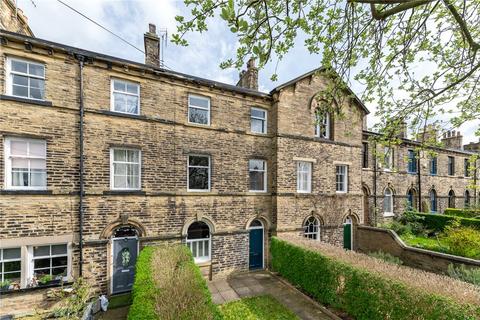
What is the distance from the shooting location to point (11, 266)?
289 inches

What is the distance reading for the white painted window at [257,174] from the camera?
38.6 ft

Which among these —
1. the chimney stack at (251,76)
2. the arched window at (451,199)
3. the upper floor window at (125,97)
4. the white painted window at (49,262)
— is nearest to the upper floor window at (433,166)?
the arched window at (451,199)

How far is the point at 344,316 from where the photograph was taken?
7.25m

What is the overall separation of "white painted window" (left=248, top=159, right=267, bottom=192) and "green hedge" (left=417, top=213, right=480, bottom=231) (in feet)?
49.2

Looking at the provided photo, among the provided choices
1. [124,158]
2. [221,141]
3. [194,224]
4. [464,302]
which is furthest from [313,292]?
[124,158]

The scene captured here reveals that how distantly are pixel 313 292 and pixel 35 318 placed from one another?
31.3 feet

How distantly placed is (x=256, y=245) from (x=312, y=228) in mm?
3675

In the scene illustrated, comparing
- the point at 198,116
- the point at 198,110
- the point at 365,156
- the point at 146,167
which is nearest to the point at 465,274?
the point at 365,156

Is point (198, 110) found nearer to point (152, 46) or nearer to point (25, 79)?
point (152, 46)

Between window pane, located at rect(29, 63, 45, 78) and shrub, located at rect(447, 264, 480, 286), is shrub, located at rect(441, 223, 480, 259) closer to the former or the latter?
shrub, located at rect(447, 264, 480, 286)

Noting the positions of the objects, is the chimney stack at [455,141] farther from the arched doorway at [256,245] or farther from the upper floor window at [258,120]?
the arched doorway at [256,245]

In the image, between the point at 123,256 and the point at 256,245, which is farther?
the point at 256,245

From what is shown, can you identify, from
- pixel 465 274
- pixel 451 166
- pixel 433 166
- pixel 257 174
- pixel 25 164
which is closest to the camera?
pixel 25 164

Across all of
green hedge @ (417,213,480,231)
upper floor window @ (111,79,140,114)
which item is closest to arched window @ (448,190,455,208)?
green hedge @ (417,213,480,231)
